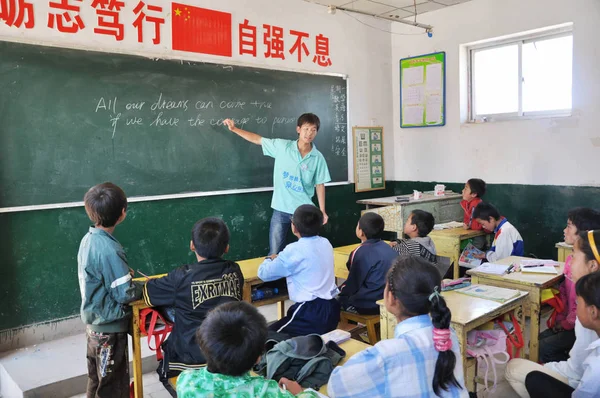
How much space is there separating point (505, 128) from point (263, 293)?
336cm

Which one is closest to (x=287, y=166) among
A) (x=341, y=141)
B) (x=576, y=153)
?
(x=341, y=141)

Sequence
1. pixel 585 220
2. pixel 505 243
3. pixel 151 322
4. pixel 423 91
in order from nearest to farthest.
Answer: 1. pixel 151 322
2. pixel 585 220
3. pixel 505 243
4. pixel 423 91

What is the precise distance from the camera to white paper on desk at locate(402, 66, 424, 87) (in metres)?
5.48

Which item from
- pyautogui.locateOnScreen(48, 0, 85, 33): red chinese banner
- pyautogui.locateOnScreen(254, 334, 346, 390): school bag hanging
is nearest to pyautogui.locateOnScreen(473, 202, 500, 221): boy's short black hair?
pyautogui.locateOnScreen(254, 334, 346, 390): school bag hanging

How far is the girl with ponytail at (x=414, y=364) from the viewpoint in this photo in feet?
4.48

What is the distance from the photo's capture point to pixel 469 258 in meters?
4.11

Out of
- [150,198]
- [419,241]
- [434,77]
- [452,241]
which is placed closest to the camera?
[419,241]

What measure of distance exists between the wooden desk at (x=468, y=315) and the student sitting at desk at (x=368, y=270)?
0.49 meters

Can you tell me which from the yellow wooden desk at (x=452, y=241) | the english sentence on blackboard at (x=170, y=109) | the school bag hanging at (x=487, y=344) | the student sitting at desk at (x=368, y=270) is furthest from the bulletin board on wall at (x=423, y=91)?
the school bag hanging at (x=487, y=344)

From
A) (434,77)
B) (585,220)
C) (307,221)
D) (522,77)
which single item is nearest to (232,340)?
(307,221)

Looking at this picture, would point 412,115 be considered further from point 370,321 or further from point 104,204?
point 104,204

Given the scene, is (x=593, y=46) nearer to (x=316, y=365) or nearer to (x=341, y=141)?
(x=341, y=141)

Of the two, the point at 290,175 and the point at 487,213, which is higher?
the point at 290,175

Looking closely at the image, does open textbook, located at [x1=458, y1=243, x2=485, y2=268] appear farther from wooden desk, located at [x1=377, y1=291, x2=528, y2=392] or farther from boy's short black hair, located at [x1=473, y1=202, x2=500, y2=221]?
wooden desk, located at [x1=377, y1=291, x2=528, y2=392]
